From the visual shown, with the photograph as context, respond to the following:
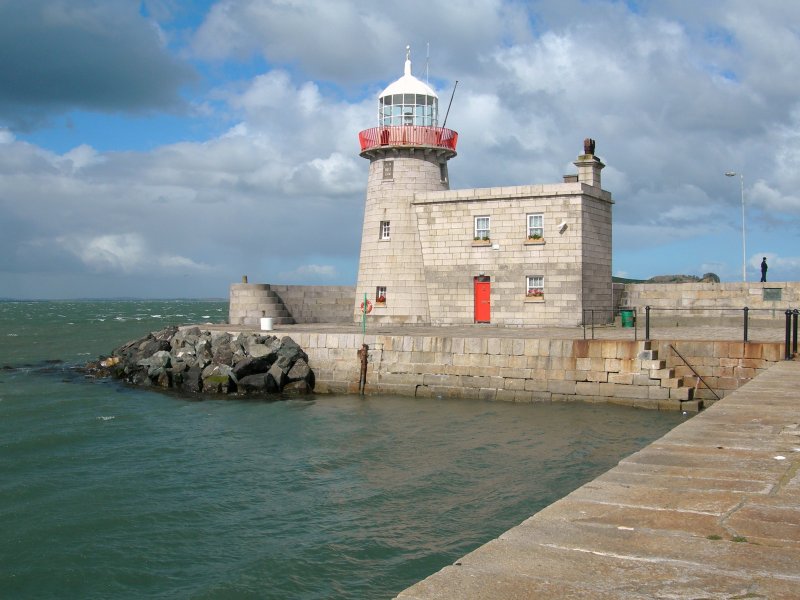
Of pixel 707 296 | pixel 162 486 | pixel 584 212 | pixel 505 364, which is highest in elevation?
pixel 584 212

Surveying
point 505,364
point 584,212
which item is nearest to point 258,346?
point 505,364

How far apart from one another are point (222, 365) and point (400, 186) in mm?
9840

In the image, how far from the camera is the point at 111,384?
23328 millimetres

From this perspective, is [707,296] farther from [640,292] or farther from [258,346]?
[258,346]

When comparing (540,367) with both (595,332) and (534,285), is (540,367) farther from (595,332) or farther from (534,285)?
(534,285)

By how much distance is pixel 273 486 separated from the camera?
453 inches

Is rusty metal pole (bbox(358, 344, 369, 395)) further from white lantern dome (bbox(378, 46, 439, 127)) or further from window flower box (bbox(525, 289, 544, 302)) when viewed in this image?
white lantern dome (bbox(378, 46, 439, 127))

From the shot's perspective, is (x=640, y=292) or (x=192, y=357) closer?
(x=192, y=357)

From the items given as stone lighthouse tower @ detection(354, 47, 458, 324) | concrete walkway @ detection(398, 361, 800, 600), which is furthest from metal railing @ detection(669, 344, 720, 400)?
concrete walkway @ detection(398, 361, 800, 600)

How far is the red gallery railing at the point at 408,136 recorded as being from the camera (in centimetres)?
2741

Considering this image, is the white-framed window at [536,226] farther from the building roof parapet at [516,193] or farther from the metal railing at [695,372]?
the metal railing at [695,372]

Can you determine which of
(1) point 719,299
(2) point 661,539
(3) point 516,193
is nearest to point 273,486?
(2) point 661,539

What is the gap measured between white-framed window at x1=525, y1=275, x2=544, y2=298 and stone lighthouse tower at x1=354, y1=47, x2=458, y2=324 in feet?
12.4

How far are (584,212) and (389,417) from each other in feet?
37.2
